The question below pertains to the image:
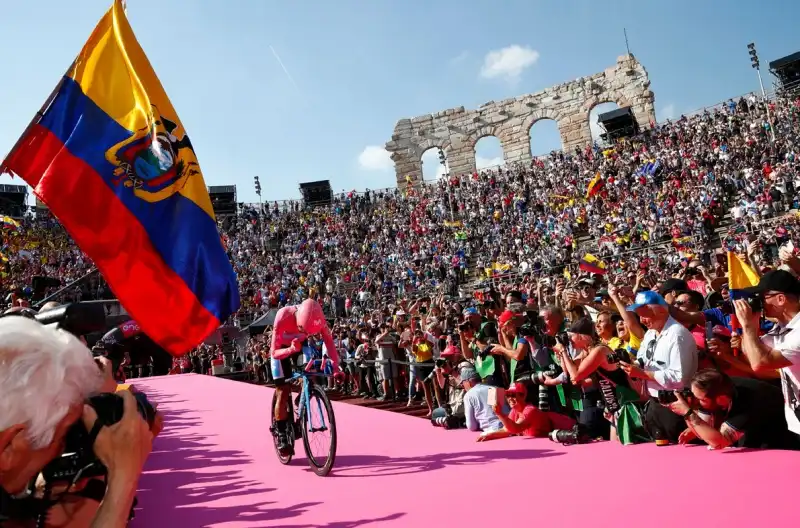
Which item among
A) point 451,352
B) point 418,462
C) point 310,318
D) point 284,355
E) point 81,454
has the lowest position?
point 418,462

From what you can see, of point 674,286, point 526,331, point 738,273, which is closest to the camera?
point 674,286

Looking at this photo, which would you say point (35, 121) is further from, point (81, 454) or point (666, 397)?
point (666, 397)

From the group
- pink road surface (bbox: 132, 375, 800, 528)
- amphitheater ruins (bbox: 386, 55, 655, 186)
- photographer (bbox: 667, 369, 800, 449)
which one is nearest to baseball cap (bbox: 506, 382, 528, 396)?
pink road surface (bbox: 132, 375, 800, 528)

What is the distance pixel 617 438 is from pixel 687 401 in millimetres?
898

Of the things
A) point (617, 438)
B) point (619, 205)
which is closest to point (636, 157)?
point (619, 205)

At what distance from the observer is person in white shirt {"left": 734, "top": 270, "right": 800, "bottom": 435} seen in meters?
3.05

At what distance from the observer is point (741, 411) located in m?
4.00

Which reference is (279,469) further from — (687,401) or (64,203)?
(687,401)

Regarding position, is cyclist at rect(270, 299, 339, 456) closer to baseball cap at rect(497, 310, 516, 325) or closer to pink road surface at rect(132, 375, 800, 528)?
pink road surface at rect(132, 375, 800, 528)

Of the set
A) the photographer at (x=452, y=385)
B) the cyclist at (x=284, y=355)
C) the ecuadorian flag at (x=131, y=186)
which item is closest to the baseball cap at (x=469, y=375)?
the photographer at (x=452, y=385)

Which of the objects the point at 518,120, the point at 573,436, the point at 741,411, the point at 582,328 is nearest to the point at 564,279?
the point at 582,328

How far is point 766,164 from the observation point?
64.0ft

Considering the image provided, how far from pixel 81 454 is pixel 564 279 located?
880cm

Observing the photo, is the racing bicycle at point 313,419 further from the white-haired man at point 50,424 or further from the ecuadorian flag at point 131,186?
the white-haired man at point 50,424
